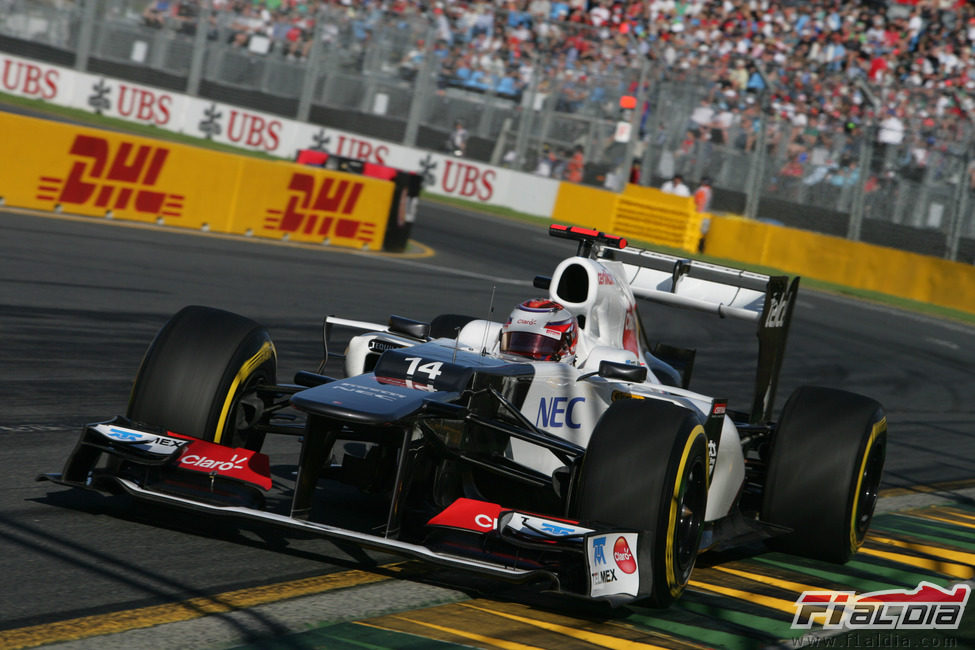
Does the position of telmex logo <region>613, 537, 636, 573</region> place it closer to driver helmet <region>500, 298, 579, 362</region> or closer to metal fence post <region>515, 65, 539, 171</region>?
driver helmet <region>500, 298, 579, 362</region>

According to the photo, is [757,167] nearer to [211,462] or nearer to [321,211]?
[321,211]

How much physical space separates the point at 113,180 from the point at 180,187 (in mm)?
982

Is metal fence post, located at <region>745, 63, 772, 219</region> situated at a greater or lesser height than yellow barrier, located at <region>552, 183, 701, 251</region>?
greater

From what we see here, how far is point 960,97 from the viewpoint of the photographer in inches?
1033

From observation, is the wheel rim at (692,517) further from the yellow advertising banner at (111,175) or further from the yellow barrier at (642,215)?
the yellow barrier at (642,215)

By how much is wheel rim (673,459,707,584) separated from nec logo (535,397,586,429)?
0.75 metres

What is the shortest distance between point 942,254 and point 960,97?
3.70 meters

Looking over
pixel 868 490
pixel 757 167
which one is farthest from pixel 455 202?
pixel 868 490

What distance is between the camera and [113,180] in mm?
16641

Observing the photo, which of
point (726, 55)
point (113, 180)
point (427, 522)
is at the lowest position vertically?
point (427, 522)

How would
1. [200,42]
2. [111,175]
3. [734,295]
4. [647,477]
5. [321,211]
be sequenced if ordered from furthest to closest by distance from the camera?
1. [200,42]
2. [321,211]
3. [111,175]
4. [734,295]
5. [647,477]

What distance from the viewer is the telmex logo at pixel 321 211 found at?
18594mm

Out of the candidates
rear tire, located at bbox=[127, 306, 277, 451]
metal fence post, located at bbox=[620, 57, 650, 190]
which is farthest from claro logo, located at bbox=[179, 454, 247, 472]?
metal fence post, located at bbox=[620, 57, 650, 190]

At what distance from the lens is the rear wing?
7402mm
